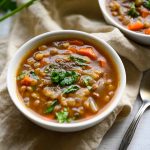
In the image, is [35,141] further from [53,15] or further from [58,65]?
[53,15]

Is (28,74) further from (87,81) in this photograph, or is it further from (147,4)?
(147,4)

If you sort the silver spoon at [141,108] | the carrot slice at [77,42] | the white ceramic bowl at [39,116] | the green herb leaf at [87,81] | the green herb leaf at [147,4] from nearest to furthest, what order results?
the white ceramic bowl at [39,116] < the green herb leaf at [87,81] < the silver spoon at [141,108] < the carrot slice at [77,42] < the green herb leaf at [147,4]

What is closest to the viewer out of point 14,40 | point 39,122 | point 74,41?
point 39,122

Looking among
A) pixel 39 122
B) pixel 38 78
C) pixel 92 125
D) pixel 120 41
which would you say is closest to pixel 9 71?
pixel 38 78

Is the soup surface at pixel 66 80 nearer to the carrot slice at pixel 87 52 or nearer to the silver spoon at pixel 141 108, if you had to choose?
the carrot slice at pixel 87 52

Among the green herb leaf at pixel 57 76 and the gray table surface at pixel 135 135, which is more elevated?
the green herb leaf at pixel 57 76

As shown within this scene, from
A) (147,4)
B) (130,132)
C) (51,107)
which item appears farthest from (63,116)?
(147,4)

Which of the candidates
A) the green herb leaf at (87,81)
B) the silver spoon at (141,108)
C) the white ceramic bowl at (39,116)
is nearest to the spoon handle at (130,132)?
the silver spoon at (141,108)
